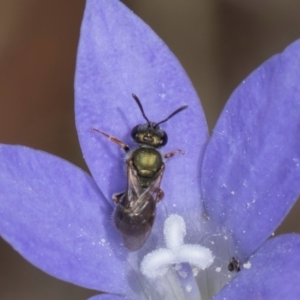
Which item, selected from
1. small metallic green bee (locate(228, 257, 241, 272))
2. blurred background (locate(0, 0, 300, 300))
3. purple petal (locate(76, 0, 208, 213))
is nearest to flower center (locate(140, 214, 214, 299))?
small metallic green bee (locate(228, 257, 241, 272))

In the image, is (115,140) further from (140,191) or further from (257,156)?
(257,156)

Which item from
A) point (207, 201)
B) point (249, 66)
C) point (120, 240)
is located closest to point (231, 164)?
point (207, 201)

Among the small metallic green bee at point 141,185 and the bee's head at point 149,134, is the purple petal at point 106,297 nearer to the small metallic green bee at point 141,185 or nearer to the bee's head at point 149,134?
the small metallic green bee at point 141,185

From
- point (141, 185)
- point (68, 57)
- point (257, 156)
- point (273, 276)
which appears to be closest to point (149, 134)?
point (141, 185)

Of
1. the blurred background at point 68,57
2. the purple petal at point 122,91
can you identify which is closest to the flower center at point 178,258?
the purple petal at point 122,91

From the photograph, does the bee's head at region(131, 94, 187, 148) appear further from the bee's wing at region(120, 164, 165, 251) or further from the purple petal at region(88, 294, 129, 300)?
the purple petal at region(88, 294, 129, 300)
